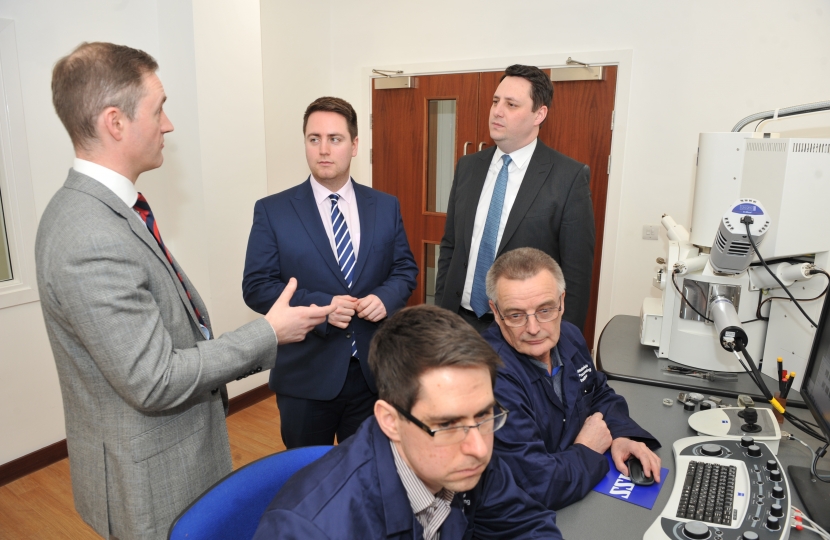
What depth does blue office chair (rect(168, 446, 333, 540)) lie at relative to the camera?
1.08m

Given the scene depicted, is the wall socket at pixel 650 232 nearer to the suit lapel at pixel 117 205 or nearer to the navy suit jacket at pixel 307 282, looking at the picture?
the navy suit jacket at pixel 307 282

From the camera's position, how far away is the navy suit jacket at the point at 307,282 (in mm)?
1875

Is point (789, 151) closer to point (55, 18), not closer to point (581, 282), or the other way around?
point (581, 282)

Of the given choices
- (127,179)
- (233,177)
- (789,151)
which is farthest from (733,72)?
(127,179)

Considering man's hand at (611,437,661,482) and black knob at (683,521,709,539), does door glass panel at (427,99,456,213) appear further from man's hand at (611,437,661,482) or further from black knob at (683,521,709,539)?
black knob at (683,521,709,539)

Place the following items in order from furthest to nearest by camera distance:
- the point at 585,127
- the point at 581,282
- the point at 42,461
Answer: the point at 585,127, the point at 42,461, the point at 581,282

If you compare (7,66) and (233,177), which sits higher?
(7,66)

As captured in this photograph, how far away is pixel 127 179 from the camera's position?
128 cm

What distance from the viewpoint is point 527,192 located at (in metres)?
2.32

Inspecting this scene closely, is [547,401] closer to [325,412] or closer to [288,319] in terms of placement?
[288,319]

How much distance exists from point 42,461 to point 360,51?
126 inches

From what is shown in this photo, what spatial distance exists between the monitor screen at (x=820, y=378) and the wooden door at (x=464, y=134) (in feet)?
6.63

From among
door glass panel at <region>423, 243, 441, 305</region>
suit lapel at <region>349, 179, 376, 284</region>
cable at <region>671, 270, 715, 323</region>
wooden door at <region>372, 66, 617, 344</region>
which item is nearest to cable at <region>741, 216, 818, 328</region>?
cable at <region>671, 270, 715, 323</region>

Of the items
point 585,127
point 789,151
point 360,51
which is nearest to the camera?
point 789,151
